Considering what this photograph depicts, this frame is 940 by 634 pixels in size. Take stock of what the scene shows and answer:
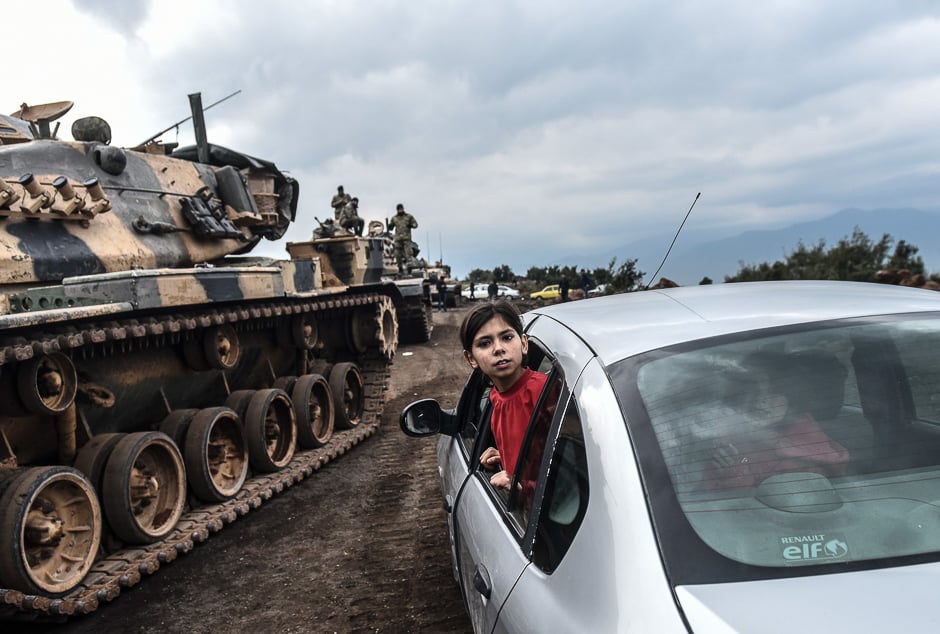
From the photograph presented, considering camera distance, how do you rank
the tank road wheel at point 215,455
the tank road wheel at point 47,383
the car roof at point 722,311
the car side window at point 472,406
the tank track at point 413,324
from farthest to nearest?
the tank track at point 413,324 < the tank road wheel at point 215,455 < the tank road wheel at point 47,383 < the car side window at point 472,406 < the car roof at point 722,311

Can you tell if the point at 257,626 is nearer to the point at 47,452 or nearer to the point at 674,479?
the point at 47,452

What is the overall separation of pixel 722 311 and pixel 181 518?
4680mm

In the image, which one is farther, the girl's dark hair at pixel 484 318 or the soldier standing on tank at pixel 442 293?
the soldier standing on tank at pixel 442 293

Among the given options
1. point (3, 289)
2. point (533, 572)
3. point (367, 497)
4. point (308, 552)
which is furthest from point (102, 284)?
point (533, 572)

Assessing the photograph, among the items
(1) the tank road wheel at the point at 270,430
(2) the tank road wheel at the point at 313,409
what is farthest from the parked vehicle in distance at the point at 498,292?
(1) the tank road wheel at the point at 270,430

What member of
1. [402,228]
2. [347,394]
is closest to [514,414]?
[347,394]

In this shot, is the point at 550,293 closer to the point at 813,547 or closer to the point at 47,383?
the point at 47,383

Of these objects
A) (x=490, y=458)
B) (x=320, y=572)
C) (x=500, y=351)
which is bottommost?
(x=320, y=572)

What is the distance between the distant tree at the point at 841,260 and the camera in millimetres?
14633

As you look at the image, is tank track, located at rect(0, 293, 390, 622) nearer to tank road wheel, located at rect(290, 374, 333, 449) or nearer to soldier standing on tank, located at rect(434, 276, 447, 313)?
tank road wheel, located at rect(290, 374, 333, 449)

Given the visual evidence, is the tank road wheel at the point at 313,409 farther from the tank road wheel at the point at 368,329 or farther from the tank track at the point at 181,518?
the tank road wheel at the point at 368,329

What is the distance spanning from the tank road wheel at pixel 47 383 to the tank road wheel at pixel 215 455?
1217 mm

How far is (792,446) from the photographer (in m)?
1.56

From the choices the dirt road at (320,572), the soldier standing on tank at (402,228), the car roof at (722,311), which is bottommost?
the dirt road at (320,572)
